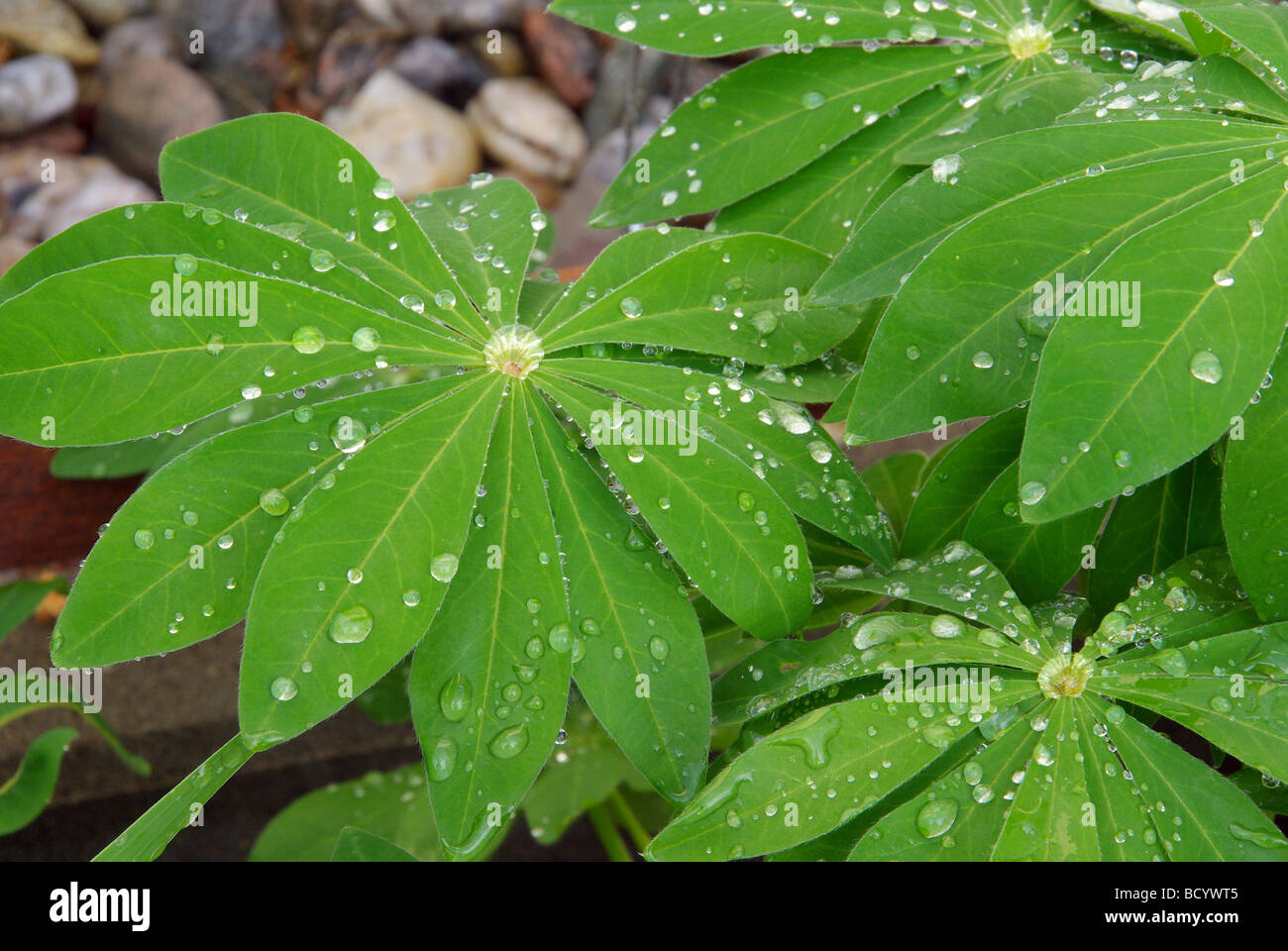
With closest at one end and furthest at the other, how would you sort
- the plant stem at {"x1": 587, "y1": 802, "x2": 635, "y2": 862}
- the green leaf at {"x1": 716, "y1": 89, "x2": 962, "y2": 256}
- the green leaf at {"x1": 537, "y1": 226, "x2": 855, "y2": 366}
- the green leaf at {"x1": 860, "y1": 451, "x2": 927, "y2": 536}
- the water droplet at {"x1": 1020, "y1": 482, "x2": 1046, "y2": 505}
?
1. the water droplet at {"x1": 1020, "y1": 482, "x2": 1046, "y2": 505}
2. the green leaf at {"x1": 537, "y1": 226, "x2": 855, "y2": 366}
3. the green leaf at {"x1": 716, "y1": 89, "x2": 962, "y2": 256}
4. the green leaf at {"x1": 860, "y1": 451, "x2": 927, "y2": 536}
5. the plant stem at {"x1": 587, "y1": 802, "x2": 635, "y2": 862}

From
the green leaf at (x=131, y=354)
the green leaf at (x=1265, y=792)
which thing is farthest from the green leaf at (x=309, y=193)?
the green leaf at (x=1265, y=792)

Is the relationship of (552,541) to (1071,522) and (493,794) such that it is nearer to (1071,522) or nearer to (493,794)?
(493,794)

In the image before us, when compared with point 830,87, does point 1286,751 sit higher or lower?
lower

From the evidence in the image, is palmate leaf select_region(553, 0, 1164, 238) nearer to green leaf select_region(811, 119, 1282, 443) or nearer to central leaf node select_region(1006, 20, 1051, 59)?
central leaf node select_region(1006, 20, 1051, 59)

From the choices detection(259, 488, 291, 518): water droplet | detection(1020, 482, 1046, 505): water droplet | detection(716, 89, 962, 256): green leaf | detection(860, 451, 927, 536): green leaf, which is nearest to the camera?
detection(1020, 482, 1046, 505): water droplet

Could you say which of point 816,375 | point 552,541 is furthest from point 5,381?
point 816,375

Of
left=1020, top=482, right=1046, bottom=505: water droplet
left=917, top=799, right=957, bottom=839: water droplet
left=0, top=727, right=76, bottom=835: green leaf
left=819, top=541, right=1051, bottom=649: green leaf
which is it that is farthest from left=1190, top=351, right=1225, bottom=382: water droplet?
left=0, top=727, right=76, bottom=835: green leaf
